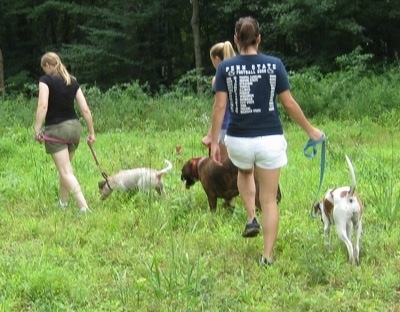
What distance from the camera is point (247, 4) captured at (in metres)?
24.8

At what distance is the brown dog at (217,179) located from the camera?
22.5 feet

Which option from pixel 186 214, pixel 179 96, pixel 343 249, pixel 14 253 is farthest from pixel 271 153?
pixel 179 96

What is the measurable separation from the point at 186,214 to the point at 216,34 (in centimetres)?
2414

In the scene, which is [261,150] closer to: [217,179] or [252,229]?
[252,229]

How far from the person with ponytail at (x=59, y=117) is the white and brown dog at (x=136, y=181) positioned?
464 mm

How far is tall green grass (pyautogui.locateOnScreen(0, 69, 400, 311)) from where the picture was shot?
4.88 m

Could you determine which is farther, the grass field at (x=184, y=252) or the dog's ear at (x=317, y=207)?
the dog's ear at (x=317, y=207)

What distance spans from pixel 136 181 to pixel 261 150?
2.85m

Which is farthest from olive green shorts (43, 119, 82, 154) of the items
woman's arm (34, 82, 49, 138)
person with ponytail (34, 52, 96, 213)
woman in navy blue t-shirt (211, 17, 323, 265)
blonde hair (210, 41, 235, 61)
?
woman in navy blue t-shirt (211, 17, 323, 265)

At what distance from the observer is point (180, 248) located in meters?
5.97

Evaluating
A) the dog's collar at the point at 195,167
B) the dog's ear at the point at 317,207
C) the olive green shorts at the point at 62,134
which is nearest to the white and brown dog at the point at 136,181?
the dog's collar at the point at 195,167

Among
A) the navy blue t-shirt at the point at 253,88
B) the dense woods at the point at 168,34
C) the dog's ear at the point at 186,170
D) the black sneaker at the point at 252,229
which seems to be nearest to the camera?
the navy blue t-shirt at the point at 253,88

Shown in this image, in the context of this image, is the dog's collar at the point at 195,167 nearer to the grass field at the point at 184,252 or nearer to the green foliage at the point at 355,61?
the grass field at the point at 184,252

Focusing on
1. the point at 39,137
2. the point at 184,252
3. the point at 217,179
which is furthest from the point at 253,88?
the point at 39,137
